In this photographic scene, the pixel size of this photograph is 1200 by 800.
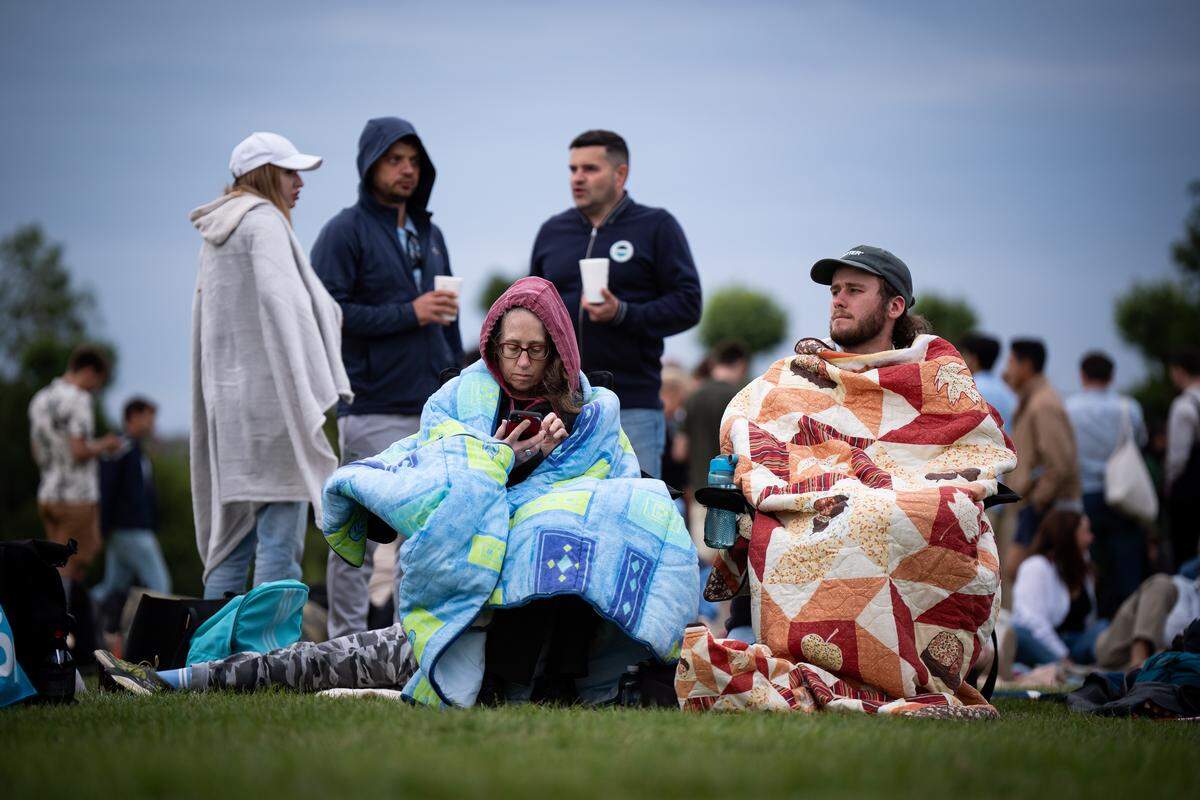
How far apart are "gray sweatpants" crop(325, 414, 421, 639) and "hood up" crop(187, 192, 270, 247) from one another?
1144 mm

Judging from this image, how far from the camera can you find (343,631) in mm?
6629

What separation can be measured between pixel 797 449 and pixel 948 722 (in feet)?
4.52

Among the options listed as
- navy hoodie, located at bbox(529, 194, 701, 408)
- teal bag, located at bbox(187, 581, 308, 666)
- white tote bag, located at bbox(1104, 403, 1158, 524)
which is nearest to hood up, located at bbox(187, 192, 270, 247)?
navy hoodie, located at bbox(529, 194, 701, 408)

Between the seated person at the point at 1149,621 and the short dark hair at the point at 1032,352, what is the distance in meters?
2.42

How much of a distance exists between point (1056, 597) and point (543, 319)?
208 inches

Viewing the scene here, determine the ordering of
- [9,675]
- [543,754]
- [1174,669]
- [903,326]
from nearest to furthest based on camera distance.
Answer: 1. [543,754]
2. [9,675]
3. [1174,669]
4. [903,326]

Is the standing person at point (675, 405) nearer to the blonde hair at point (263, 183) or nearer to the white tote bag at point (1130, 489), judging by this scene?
the white tote bag at point (1130, 489)

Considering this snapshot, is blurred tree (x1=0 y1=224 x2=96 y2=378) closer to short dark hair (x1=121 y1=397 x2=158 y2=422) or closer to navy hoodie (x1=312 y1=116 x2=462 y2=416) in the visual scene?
short dark hair (x1=121 y1=397 x2=158 y2=422)

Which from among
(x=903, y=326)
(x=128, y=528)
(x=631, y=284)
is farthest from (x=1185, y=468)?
(x=128, y=528)

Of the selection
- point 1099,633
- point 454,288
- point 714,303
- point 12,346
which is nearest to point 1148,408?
point 1099,633

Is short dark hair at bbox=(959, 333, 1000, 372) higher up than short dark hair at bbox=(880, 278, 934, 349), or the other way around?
short dark hair at bbox=(880, 278, 934, 349)

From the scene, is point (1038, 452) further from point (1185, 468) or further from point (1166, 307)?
point (1166, 307)

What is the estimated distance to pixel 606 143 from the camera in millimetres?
7359

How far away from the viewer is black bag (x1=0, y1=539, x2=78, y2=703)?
4.57 metres
